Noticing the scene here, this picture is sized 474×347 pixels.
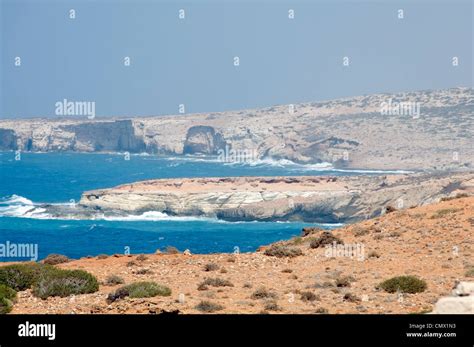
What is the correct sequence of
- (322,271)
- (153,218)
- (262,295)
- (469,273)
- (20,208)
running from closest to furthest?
(262,295), (469,273), (322,271), (153,218), (20,208)

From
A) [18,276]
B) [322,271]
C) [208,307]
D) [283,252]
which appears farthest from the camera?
[283,252]

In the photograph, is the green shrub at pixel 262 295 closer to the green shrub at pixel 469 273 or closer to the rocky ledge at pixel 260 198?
the green shrub at pixel 469 273

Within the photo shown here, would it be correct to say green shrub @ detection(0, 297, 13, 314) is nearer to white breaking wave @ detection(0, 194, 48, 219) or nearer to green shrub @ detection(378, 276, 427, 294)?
green shrub @ detection(378, 276, 427, 294)

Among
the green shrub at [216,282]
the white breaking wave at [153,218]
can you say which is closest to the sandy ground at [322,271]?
the green shrub at [216,282]

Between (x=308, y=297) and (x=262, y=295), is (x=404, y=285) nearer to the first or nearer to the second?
(x=308, y=297)

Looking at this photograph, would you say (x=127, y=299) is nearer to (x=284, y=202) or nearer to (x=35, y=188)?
(x=284, y=202)

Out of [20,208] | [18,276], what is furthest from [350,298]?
[20,208]
